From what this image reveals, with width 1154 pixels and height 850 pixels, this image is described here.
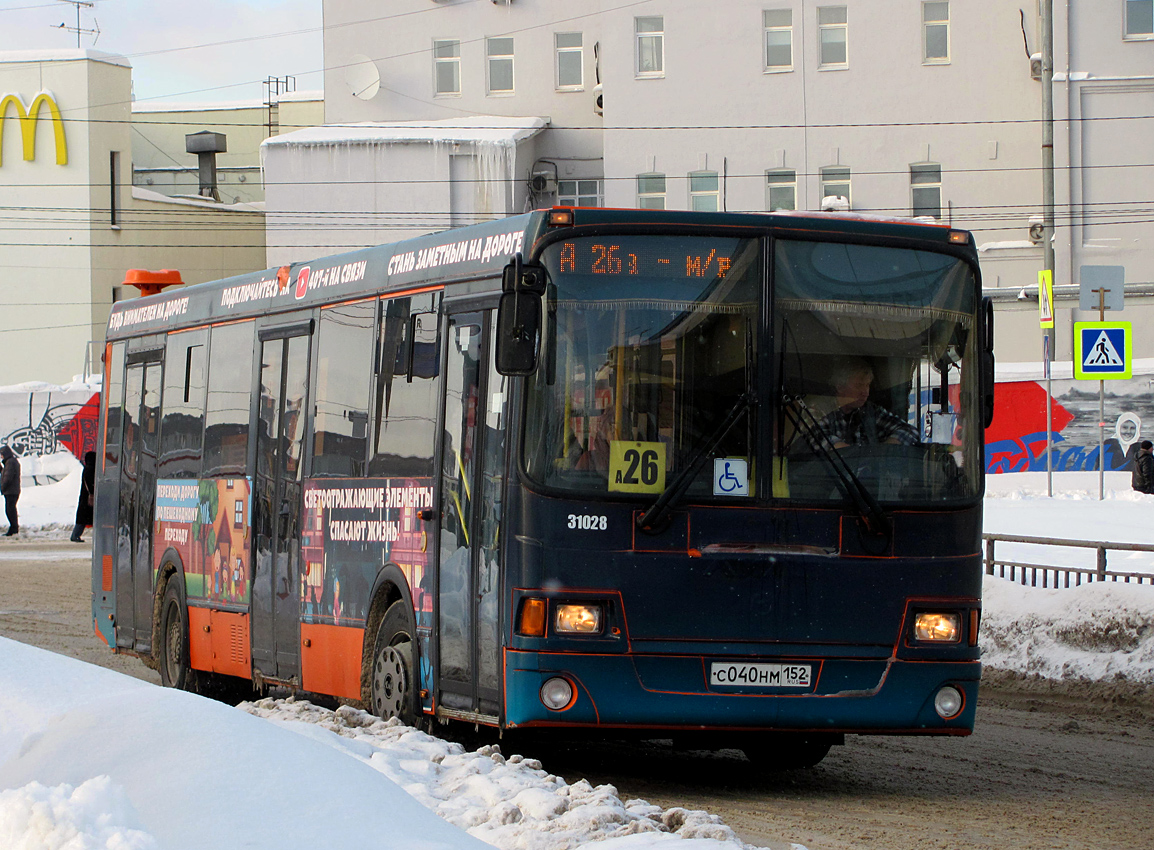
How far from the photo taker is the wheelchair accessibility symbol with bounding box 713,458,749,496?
838 centimetres

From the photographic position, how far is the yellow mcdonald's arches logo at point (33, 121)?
2227 inches

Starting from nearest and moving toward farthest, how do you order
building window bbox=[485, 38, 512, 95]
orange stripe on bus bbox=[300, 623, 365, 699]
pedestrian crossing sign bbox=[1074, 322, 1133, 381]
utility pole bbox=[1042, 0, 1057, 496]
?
orange stripe on bus bbox=[300, 623, 365, 699] < pedestrian crossing sign bbox=[1074, 322, 1133, 381] < utility pole bbox=[1042, 0, 1057, 496] < building window bbox=[485, 38, 512, 95]

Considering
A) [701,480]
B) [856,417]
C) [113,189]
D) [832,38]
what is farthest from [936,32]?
[701,480]

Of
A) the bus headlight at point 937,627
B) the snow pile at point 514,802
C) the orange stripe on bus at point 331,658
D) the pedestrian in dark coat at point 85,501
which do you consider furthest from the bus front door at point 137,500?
the pedestrian in dark coat at point 85,501

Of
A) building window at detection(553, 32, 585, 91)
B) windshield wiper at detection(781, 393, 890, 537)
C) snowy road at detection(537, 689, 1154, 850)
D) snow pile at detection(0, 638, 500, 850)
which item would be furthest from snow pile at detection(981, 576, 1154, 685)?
building window at detection(553, 32, 585, 91)

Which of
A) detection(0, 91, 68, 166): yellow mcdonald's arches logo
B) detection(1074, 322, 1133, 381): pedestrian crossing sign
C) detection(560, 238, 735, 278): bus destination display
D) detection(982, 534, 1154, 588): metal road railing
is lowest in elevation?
detection(982, 534, 1154, 588): metal road railing

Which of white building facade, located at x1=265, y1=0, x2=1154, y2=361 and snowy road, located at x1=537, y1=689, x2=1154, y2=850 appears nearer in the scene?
snowy road, located at x1=537, y1=689, x2=1154, y2=850

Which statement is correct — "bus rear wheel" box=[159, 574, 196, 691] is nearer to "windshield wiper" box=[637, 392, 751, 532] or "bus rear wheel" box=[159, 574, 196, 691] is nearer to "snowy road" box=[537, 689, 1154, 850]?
"snowy road" box=[537, 689, 1154, 850]

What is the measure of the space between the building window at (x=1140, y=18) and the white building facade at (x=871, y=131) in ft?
0.17

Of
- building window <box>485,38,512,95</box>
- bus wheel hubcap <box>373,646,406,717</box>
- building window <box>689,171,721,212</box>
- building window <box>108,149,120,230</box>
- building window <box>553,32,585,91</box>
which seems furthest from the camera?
building window <box>108,149,120,230</box>

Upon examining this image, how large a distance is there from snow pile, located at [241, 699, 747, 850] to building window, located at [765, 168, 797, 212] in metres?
41.0

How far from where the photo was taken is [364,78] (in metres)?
53.2

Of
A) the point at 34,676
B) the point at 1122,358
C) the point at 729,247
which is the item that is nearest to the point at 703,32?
A: the point at 1122,358

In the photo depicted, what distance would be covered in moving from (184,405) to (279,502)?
2.41 meters
